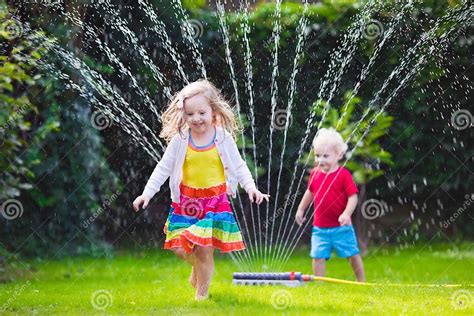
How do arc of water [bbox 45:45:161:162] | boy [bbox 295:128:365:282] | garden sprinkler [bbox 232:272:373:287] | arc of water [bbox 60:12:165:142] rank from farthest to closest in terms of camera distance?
arc of water [bbox 60:12:165:142] < arc of water [bbox 45:45:161:162] < boy [bbox 295:128:365:282] < garden sprinkler [bbox 232:272:373:287]

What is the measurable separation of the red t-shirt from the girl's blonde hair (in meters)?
1.50

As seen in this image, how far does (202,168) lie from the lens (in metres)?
4.87

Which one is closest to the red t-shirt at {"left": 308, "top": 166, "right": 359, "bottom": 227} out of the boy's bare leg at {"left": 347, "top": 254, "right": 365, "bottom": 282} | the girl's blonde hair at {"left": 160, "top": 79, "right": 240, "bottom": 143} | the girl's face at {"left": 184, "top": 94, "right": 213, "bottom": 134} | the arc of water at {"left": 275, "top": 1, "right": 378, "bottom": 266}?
the boy's bare leg at {"left": 347, "top": 254, "right": 365, "bottom": 282}

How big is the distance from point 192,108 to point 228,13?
4.03 meters

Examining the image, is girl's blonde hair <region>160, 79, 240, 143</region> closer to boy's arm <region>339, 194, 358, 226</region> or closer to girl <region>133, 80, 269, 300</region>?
girl <region>133, 80, 269, 300</region>

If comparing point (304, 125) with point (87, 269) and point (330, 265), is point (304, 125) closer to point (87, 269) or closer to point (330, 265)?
point (330, 265)

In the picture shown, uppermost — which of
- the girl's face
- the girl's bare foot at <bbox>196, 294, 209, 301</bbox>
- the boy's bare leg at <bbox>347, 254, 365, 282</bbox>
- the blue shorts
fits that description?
the girl's face

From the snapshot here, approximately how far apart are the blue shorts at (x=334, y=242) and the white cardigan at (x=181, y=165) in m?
1.58

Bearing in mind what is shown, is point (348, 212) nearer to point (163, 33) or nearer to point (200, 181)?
point (200, 181)

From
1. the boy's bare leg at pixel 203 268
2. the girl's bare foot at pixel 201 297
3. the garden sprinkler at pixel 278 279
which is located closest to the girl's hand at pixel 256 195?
the boy's bare leg at pixel 203 268

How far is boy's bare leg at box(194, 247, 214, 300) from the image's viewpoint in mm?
4742

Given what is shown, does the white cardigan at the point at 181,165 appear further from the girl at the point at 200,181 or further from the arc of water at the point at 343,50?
the arc of water at the point at 343,50

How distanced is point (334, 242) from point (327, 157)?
0.65 metres

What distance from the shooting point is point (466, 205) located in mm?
8969
